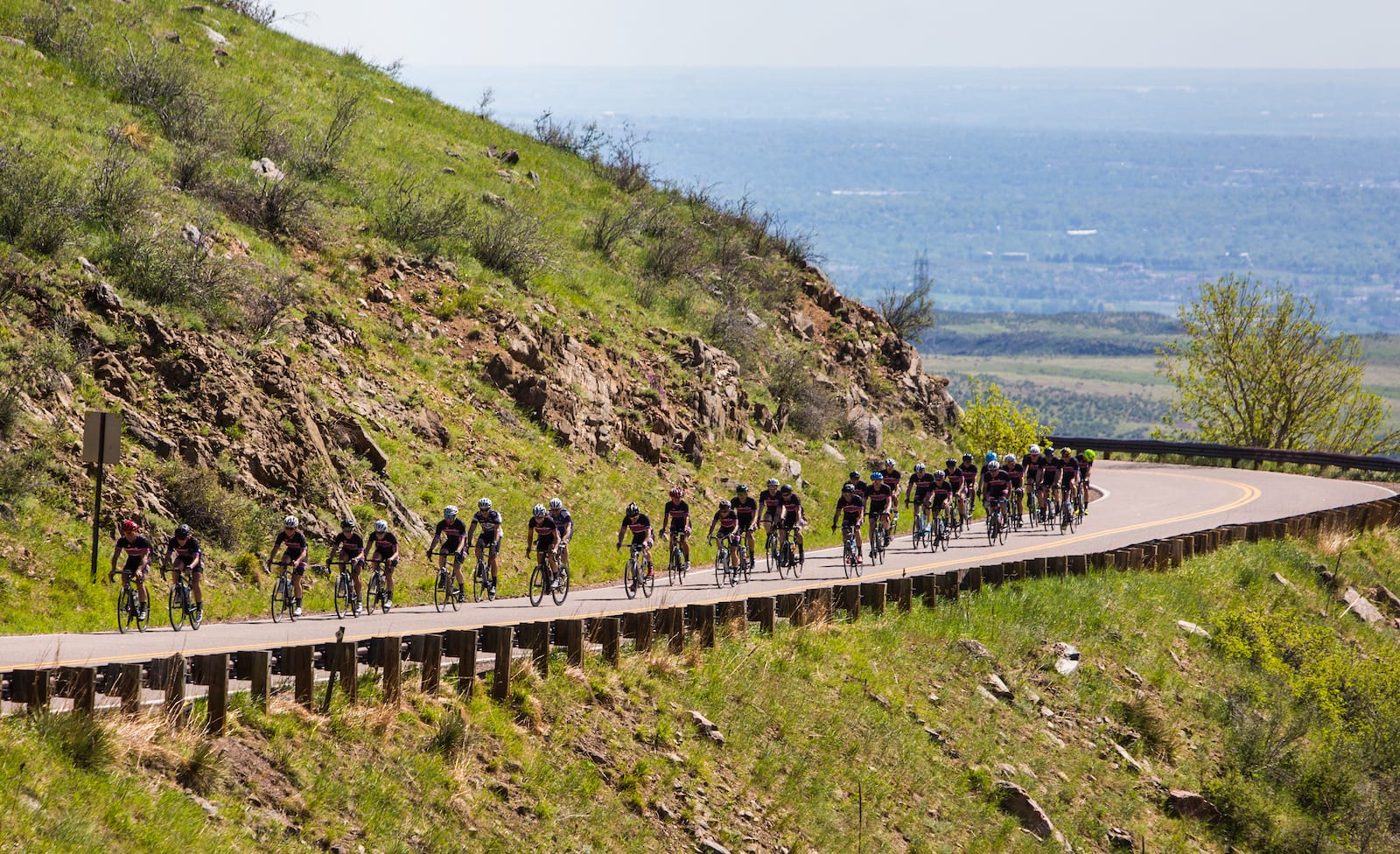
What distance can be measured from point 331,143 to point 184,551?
918 inches

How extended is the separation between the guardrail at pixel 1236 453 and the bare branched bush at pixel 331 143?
26.1 m

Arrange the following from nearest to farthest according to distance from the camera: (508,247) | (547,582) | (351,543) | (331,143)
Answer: (351,543) → (547,582) → (508,247) → (331,143)

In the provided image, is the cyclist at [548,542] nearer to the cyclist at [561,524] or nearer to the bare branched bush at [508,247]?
the cyclist at [561,524]

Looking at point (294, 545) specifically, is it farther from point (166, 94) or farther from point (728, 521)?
point (166, 94)

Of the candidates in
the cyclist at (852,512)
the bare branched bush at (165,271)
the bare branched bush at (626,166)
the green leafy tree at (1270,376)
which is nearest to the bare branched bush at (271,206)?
the bare branched bush at (165,271)

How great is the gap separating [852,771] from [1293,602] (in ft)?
61.5

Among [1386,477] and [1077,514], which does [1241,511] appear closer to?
[1077,514]

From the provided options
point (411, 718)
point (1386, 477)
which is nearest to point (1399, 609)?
point (1386, 477)

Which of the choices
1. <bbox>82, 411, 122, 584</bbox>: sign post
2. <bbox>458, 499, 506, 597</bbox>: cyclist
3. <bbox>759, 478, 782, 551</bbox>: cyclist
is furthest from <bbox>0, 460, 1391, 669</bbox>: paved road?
<bbox>82, 411, 122, 584</bbox>: sign post

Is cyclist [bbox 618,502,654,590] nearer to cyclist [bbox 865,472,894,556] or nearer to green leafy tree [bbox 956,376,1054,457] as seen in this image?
cyclist [bbox 865,472,894,556]

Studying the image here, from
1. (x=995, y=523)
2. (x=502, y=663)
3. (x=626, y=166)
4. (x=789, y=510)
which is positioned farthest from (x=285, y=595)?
(x=626, y=166)

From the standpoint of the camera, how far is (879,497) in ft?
92.5

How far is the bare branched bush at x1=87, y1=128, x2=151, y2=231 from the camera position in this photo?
27.3 m

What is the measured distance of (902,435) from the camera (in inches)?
1799
